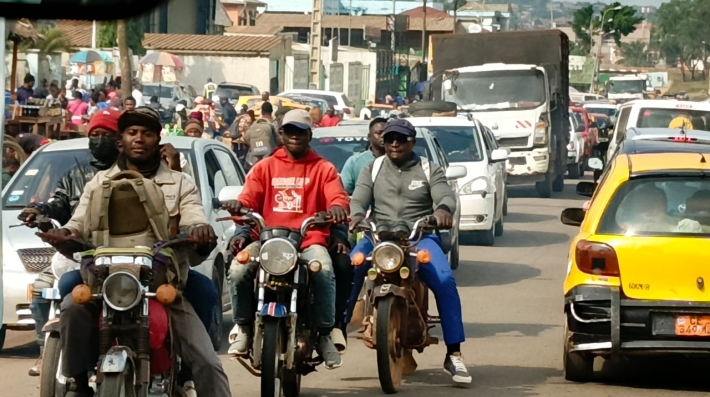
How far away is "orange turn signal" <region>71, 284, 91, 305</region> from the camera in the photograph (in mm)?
6309

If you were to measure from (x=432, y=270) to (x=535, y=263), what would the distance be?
8.25 m

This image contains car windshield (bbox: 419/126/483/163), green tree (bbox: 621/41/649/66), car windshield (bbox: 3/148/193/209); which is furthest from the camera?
green tree (bbox: 621/41/649/66)

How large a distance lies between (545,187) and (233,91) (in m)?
19.4

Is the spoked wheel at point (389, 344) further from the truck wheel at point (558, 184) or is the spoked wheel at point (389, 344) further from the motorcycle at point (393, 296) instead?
the truck wheel at point (558, 184)

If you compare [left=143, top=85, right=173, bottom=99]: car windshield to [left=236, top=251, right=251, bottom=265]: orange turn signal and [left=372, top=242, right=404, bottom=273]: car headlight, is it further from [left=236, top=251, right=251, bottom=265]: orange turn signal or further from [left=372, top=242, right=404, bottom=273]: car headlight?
[left=236, top=251, right=251, bottom=265]: orange turn signal

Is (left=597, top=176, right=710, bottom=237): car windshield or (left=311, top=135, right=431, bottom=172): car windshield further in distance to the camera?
(left=311, top=135, right=431, bottom=172): car windshield

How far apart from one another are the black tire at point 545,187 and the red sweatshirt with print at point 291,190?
20378mm

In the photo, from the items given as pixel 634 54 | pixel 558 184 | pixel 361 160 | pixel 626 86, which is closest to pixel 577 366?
pixel 361 160

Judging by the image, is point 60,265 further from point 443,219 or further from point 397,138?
point 397,138

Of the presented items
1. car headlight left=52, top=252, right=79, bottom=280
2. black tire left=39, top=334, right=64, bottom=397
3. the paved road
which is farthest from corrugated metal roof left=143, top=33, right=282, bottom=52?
black tire left=39, top=334, right=64, bottom=397

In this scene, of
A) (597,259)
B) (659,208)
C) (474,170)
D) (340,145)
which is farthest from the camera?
(474,170)

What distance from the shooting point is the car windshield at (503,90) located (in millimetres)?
28000

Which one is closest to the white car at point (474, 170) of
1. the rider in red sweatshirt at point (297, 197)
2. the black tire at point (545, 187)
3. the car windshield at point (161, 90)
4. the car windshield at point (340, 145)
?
the car windshield at point (340, 145)

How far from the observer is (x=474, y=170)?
18719 millimetres
